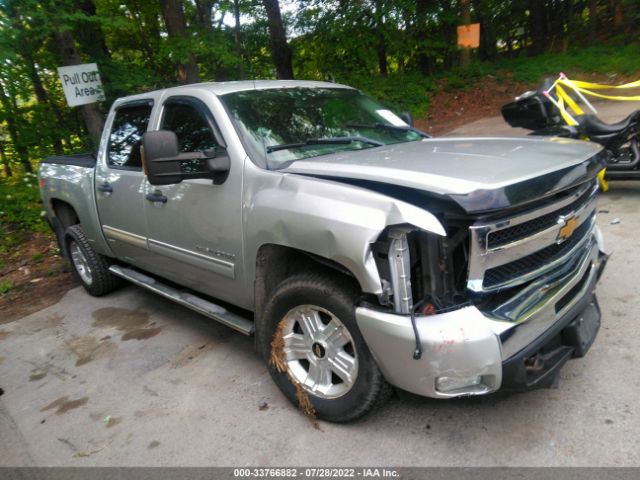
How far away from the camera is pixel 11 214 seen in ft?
26.1

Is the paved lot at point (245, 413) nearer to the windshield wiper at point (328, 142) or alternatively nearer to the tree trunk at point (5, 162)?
the windshield wiper at point (328, 142)

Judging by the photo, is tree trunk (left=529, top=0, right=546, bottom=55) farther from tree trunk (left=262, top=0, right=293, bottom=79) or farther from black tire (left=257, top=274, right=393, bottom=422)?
black tire (left=257, top=274, right=393, bottom=422)

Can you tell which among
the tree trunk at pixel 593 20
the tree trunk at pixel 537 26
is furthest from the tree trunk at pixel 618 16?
the tree trunk at pixel 537 26

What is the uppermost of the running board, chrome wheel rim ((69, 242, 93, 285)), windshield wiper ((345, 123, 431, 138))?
windshield wiper ((345, 123, 431, 138))

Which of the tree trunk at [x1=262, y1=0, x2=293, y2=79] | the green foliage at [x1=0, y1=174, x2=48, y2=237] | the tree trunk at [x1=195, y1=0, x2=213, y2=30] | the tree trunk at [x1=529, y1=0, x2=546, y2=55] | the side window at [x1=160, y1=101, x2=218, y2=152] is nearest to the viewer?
the side window at [x1=160, y1=101, x2=218, y2=152]

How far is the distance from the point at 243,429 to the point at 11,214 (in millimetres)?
7147

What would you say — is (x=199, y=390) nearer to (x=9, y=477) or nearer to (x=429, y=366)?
(x=9, y=477)

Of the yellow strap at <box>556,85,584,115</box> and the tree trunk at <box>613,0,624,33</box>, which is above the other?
the tree trunk at <box>613,0,624,33</box>

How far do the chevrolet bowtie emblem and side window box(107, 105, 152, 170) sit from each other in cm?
305

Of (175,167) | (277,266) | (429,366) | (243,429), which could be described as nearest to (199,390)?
(243,429)

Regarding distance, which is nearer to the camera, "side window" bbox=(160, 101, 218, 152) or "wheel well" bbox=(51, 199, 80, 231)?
"side window" bbox=(160, 101, 218, 152)

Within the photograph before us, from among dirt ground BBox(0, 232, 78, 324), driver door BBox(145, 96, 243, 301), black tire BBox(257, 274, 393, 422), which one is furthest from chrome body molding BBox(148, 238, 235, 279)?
dirt ground BBox(0, 232, 78, 324)

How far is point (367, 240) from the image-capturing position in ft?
6.93

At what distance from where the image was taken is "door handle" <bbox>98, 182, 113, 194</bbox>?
4150 millimetres
